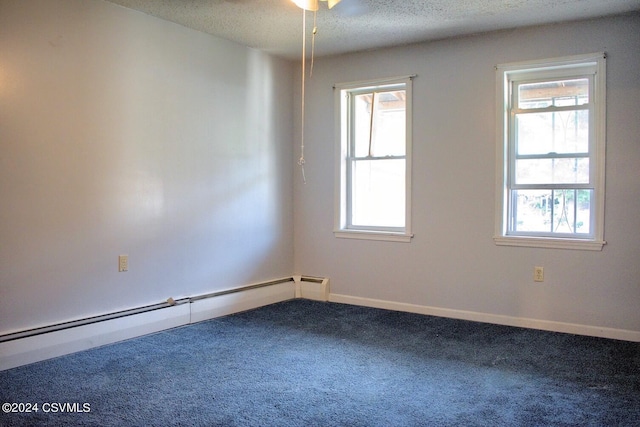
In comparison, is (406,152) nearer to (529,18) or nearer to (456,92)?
(456,92)

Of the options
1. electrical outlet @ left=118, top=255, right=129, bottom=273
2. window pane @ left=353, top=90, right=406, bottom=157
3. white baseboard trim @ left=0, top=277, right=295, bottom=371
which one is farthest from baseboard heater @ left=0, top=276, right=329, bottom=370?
window pane @ left=353, top=90, right=406, bottom=157

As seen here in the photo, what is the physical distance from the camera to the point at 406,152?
4.83 m

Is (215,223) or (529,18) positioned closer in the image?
(529,18)

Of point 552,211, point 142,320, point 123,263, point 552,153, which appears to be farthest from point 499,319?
point 123,263

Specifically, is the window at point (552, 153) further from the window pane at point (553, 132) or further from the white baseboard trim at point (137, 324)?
the white baseboard trim at point (137, 324)

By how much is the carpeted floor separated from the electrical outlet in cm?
53

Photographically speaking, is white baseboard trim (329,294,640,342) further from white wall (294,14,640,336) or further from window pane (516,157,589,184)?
window pane (516,157,589,184)

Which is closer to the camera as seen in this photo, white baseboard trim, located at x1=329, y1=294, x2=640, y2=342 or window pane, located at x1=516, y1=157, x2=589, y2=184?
white baseboard trim, located at x1=329, y1=294, x2=640, y2=342

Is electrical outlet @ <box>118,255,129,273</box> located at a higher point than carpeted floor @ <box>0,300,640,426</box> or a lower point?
higher

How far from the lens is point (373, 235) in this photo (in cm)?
503

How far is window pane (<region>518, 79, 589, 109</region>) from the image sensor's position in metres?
4.14

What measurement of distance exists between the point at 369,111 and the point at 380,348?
2.48 m

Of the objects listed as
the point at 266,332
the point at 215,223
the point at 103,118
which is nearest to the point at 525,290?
the point at 266,332

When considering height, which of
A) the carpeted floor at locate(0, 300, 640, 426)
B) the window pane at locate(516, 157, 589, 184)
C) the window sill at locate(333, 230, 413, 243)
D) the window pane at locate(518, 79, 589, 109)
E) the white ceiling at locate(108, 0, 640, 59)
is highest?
the white ceiling at locate(108, 0, 640, 59)
